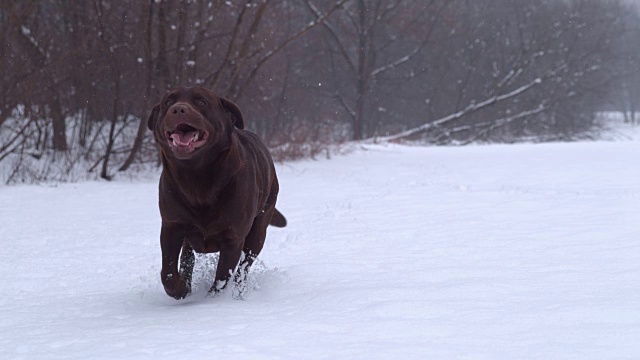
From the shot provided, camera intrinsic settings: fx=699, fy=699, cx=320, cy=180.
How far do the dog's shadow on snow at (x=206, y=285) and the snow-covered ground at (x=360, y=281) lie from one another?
2 cm

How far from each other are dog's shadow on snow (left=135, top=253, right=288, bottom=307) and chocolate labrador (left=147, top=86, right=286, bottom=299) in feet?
0.23

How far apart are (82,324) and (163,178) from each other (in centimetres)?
93

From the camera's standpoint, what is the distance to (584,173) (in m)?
12.0

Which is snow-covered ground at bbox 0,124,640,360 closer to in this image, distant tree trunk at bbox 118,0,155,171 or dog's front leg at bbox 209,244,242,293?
→ dog's front leg at bbox 209,244,242,293

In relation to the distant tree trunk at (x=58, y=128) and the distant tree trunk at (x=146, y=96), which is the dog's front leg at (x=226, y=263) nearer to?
the distant tree trunk at (x=146, y=96)

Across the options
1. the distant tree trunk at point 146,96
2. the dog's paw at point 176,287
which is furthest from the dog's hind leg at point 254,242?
the distant tree trunk at point 146,96

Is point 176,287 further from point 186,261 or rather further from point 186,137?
point 186,137

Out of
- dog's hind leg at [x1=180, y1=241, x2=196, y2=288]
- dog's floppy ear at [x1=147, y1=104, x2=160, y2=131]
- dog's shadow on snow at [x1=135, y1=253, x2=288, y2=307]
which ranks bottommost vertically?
dog's shadow on snow at [x1=135, y1=253, x2=288, y2=307]

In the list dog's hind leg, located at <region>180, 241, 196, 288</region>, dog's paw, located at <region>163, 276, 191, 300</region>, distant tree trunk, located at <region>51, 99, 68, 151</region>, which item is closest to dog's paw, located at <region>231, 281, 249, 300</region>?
dog's paw, located at <region>163, 276, 191, 300</region>

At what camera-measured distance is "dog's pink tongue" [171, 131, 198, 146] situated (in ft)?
11.7

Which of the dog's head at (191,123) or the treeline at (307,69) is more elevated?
the treeline at (307,69)

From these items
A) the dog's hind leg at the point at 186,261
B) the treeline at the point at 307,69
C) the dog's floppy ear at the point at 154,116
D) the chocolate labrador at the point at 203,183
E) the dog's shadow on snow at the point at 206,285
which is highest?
the treeline at the point at 307,69

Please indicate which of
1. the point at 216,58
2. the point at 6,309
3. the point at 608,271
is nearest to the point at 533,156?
the point at 216,58

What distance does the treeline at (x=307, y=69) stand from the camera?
12688mm
